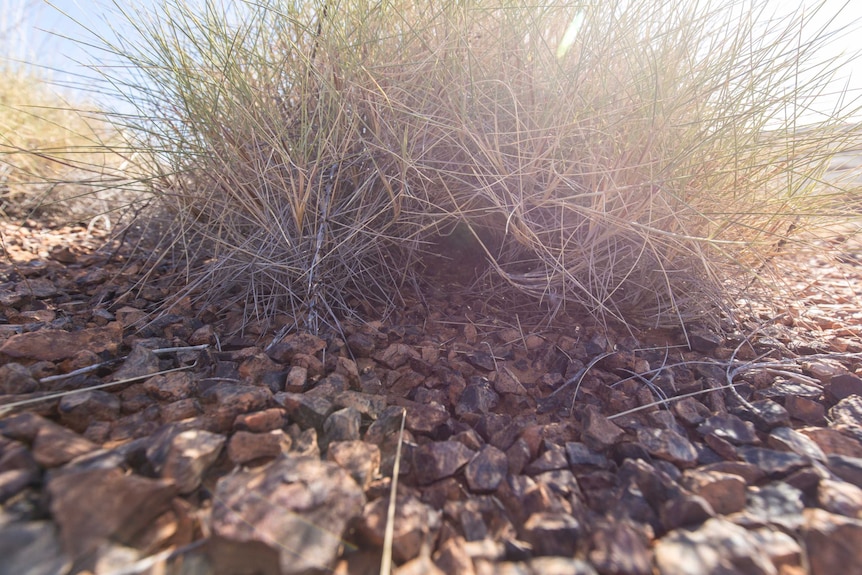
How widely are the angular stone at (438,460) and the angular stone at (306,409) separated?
0.17 metres

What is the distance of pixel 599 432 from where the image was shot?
0.75m

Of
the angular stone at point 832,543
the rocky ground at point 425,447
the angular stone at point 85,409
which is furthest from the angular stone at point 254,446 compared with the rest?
the angular stone at point 832,543

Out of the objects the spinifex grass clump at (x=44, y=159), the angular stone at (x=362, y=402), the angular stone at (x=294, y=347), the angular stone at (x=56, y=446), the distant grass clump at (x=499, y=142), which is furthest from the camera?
the spinifex grass clump at (x=44, y=159)

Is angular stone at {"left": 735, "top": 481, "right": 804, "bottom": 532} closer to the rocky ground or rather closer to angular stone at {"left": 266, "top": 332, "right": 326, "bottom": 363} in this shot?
the rocky ground

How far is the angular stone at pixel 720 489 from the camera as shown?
597mm

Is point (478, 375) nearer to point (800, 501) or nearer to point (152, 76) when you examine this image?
point (800, 501)

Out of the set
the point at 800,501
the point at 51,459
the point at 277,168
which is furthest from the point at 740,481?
the point at 277,168

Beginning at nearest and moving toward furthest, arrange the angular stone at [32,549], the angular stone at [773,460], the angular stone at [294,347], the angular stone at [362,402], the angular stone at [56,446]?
the angular stone at [32,549]
the angular stone at [56,446]
the angular stone at [773,460]
the angular stone at [362,402]
the angular stone at [294,347]

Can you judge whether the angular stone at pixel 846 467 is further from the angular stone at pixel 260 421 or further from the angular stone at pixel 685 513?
the angular stone at pixel 260 421

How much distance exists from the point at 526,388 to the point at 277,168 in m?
0.76

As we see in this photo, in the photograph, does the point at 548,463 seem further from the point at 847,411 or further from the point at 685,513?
the point at 847,411

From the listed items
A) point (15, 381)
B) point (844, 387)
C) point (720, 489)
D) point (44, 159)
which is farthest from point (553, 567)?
point (44, 159)

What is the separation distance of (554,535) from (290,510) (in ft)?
1.04

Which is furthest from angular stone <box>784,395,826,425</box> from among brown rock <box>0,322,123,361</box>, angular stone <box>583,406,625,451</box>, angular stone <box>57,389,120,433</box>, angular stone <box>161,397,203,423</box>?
brown rock <box>0,322,123,361</box>
